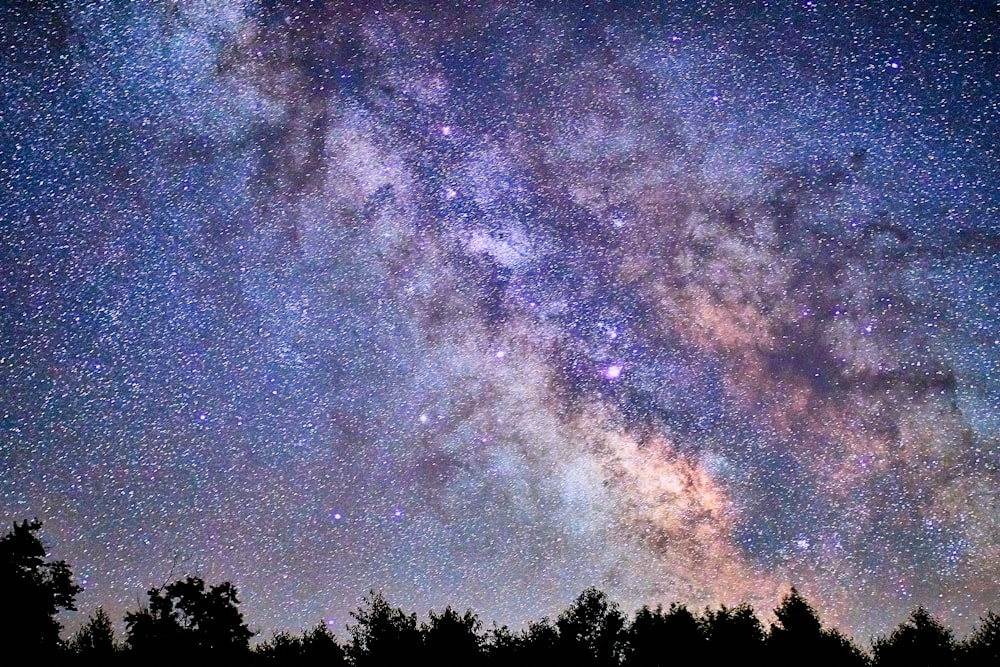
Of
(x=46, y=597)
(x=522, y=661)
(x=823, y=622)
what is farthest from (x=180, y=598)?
(x=823, y=622)

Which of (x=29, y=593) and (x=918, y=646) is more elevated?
(x=29, y=593)

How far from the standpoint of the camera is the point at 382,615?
3859 cm

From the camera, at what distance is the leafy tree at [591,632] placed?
3781 centimetres

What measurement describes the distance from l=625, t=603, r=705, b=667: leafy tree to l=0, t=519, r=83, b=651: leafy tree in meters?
30.9

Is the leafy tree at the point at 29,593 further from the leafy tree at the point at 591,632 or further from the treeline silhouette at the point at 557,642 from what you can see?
the leafy tree at the point at 591,632

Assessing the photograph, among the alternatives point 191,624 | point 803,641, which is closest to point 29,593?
point 191,624

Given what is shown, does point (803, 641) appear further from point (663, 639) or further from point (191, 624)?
point (191, 624)

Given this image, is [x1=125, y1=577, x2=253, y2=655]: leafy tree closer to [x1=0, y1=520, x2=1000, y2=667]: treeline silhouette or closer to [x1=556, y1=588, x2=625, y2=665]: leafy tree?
[x1=0, y1=520, x2=1000, y2=667]: treeline silhouette

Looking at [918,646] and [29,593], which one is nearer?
[29,593]

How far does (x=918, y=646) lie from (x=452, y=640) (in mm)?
27967

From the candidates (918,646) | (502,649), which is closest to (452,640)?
(502,649)

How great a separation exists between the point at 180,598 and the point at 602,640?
26058mm

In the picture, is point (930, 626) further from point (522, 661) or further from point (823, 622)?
point (522, 661)

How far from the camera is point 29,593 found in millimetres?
26609
